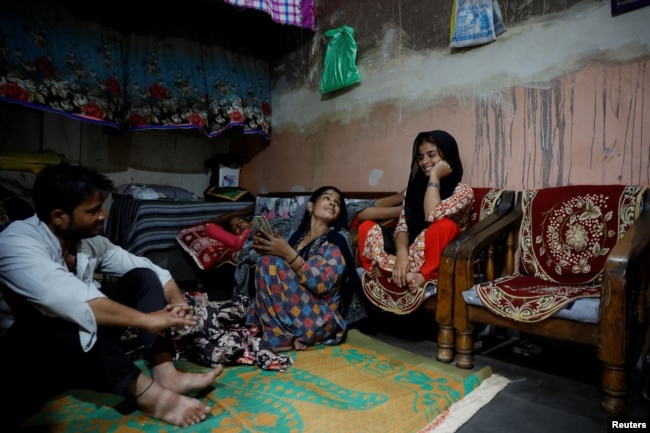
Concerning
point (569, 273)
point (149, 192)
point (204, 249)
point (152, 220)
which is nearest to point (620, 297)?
point (569, 273)

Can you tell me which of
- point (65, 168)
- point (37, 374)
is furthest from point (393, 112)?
point (37, 374)

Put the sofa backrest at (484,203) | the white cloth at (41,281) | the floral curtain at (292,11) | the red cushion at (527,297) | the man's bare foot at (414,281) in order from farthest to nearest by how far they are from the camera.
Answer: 1. the floral curtain at (292,11)
2. the sofa backrest at (484,203)
3. the man's bare foot at (414,281)
4. the red cushion at (527,297)
5. the white cloth at (41,281)

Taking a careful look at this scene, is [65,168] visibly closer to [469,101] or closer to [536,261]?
[536,261]

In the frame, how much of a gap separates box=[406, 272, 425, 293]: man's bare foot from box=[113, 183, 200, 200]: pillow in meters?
2.74

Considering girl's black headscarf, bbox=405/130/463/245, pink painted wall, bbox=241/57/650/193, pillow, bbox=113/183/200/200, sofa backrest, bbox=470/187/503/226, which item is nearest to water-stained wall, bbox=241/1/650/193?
pink painted wall, bbox=241/57/650/193

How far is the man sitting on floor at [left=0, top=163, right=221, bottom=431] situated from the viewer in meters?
1.33

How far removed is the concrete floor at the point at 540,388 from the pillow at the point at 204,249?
1441 millimetres

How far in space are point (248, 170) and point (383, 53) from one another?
226cm

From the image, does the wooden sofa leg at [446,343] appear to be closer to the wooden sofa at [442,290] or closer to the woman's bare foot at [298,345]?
the wooden sofa at [442,290]

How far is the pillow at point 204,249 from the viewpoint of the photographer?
3354 mm

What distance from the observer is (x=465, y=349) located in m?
1.98

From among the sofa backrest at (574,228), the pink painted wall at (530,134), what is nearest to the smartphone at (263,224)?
the pink painted wall at (530,134)

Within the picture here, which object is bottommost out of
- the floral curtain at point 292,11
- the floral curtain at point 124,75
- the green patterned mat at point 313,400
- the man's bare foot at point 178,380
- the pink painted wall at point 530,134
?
the green patterned mat at point 313,400

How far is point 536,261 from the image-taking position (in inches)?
86.3
